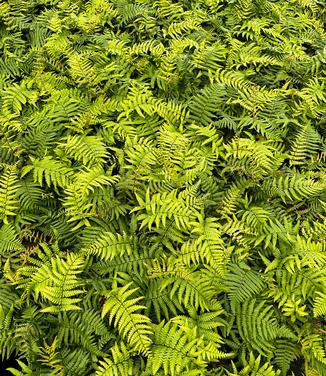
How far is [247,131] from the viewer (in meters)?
5.08

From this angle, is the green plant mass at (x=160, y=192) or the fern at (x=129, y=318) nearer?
the fern at (x=129, y=318)

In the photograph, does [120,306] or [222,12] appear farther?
[222,12]

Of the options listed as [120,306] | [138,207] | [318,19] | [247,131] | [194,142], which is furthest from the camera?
[318,19]

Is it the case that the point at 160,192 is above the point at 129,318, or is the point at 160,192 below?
above

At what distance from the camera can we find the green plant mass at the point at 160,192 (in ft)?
11.4

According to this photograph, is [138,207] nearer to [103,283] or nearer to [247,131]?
[103,283]

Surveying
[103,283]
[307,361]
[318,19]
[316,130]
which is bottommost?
[307,361]

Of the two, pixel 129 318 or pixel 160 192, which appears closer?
pixel 129 318

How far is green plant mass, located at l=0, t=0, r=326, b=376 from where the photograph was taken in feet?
11.4

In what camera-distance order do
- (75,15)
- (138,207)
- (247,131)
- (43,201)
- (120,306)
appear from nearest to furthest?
(120,306), (138,207), (43,201), (247,131), (75,15)

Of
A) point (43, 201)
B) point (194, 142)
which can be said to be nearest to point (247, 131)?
point (194, 142)

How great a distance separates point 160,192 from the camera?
4145mm

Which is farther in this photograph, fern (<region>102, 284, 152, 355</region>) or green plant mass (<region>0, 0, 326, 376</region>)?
green plant mass (<region>0, 0, 326, 376</region>)

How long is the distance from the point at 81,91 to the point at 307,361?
154 inches
